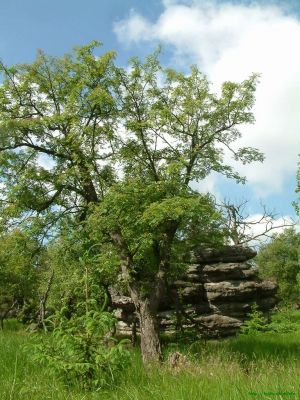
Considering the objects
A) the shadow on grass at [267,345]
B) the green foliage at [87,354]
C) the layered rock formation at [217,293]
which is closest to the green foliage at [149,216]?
the shadow on grass at [267,345]

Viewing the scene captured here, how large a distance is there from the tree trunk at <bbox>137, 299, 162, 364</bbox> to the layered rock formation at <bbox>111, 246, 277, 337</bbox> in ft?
36.2

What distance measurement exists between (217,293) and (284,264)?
30.9 meters

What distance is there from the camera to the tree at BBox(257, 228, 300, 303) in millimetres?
51997

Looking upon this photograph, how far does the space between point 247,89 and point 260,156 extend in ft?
8.00

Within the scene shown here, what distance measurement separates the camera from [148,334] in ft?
42.1

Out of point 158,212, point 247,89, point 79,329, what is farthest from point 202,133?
point 79,329

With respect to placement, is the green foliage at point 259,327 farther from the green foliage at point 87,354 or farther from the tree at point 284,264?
the tree at point 284,264

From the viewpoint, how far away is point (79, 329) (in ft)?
21.2

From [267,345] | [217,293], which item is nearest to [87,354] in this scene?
[267,345]

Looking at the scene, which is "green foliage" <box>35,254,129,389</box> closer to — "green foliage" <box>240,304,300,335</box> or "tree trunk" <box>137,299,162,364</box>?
"tree trunk" <box>137,299,162,364</box>

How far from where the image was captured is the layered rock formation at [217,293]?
2481 centimetres

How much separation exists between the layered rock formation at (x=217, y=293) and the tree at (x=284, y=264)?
2318cm

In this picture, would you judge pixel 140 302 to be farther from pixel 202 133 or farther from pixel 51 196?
pixel 202 133

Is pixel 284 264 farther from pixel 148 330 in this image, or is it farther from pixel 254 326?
pixel 148 330
